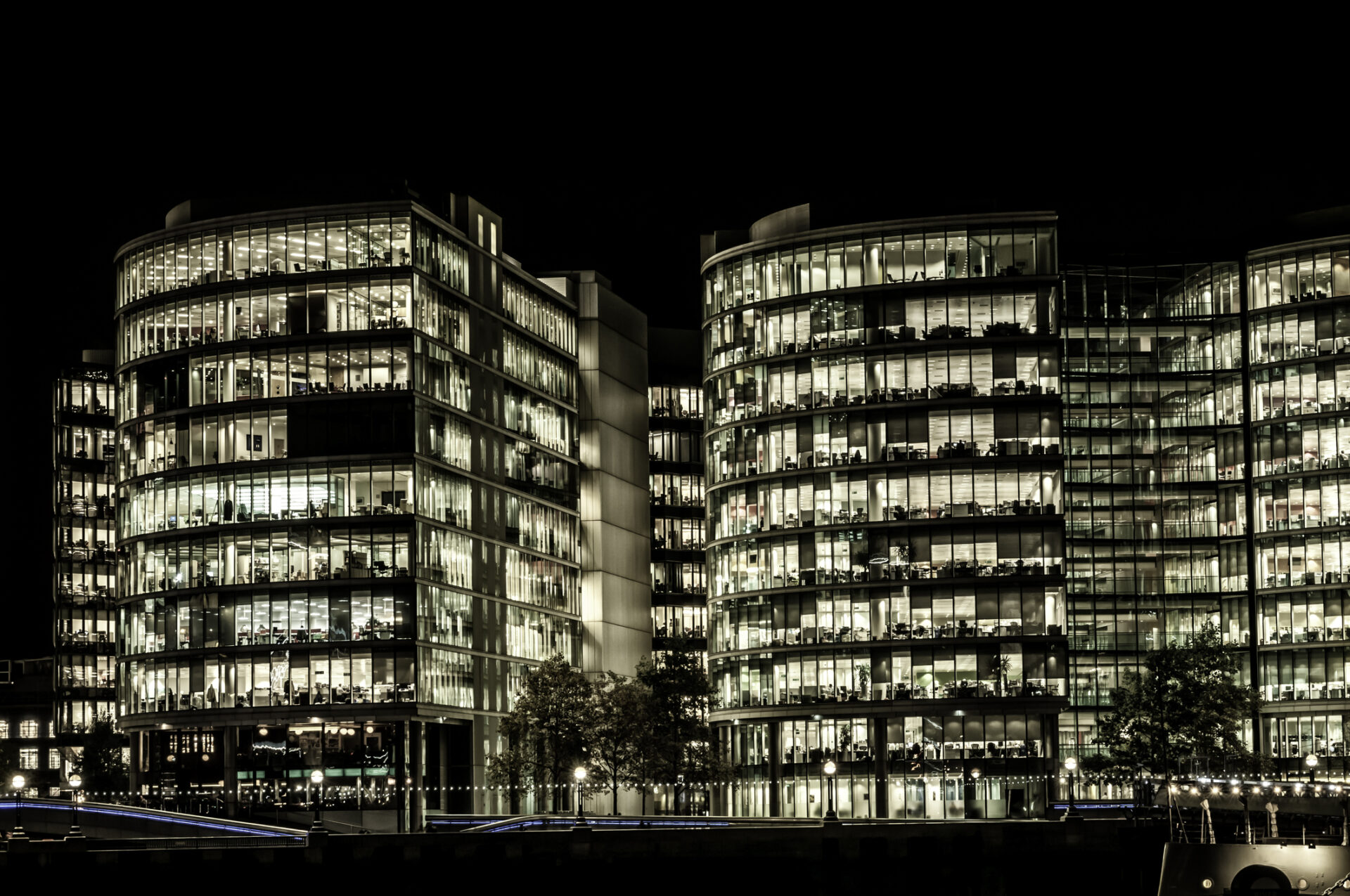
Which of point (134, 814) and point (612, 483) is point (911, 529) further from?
point (134, 814)

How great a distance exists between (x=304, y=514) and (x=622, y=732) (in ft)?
84.4

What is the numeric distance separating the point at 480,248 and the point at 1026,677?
48139 millimetres

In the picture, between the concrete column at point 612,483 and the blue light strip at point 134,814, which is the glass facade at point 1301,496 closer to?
the concrete column at point 612,483

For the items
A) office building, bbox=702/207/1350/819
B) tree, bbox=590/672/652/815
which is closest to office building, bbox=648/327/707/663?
office building, bbox=702/207/1350/819

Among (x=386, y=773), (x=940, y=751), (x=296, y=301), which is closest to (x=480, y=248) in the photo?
(x=296, y=301)

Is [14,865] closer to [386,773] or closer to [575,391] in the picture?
[386,773]

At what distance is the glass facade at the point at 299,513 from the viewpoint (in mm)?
142625

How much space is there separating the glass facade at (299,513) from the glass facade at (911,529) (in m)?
22.2

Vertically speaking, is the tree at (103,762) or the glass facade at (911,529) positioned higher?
the glass facade at (911,529)

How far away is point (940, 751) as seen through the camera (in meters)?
143

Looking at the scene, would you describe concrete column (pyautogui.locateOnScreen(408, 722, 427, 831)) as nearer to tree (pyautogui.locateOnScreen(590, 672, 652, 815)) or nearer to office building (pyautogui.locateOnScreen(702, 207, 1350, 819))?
tree (pyautogui.locateOnScreen(590, 672, 652, 815))

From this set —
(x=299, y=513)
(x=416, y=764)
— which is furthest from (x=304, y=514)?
(x=416, y=764)

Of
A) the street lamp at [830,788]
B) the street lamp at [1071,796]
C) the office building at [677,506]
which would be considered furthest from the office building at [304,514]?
the street lamp at [1071,796]

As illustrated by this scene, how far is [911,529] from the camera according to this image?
144250mm
